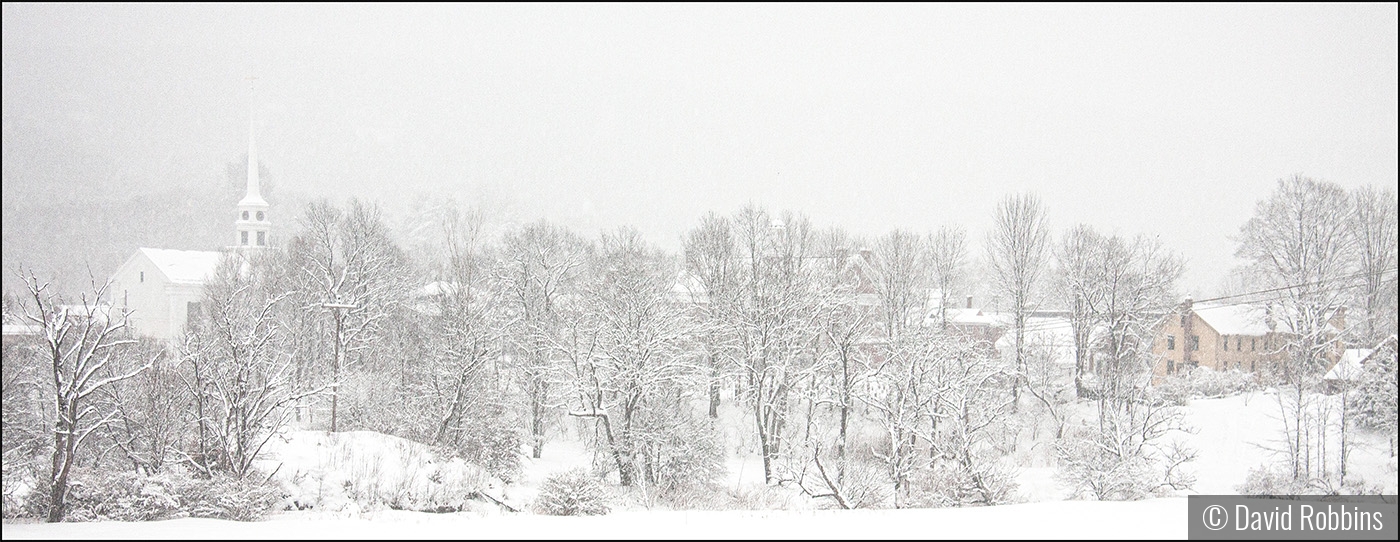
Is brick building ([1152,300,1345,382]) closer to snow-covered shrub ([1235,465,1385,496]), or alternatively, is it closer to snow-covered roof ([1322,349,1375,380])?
snow-covered roof ([1322,349,1375,380])

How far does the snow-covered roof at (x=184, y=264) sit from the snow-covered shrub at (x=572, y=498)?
32918 mm

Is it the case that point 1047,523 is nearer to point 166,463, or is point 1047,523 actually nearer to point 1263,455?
point 166,463

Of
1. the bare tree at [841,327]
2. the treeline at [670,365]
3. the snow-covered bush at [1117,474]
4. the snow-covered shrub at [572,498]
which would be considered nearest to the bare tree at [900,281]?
the treeline at [670,365]

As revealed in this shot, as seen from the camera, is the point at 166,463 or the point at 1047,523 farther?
the point at 166,463

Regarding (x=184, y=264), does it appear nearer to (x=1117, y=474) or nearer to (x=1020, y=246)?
(x=1020, y=246)

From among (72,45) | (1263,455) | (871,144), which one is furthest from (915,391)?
(72,45)

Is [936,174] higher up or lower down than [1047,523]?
higher up

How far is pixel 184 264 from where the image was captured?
4222 centimetres

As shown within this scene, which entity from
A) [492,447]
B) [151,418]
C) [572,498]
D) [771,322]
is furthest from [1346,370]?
[151,418]

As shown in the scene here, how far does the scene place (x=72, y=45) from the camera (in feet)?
335

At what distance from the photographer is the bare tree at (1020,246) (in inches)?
1298

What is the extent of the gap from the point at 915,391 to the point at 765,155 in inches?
3990

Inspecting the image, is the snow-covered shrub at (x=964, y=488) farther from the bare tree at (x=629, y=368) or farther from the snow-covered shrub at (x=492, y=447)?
the snow-covered shrub at (x=492, y=447)

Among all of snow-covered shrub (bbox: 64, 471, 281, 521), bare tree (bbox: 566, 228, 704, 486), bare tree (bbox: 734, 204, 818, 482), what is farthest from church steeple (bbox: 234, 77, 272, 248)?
snow-covered shrub (bbox: 64, 471, 281, 521)
